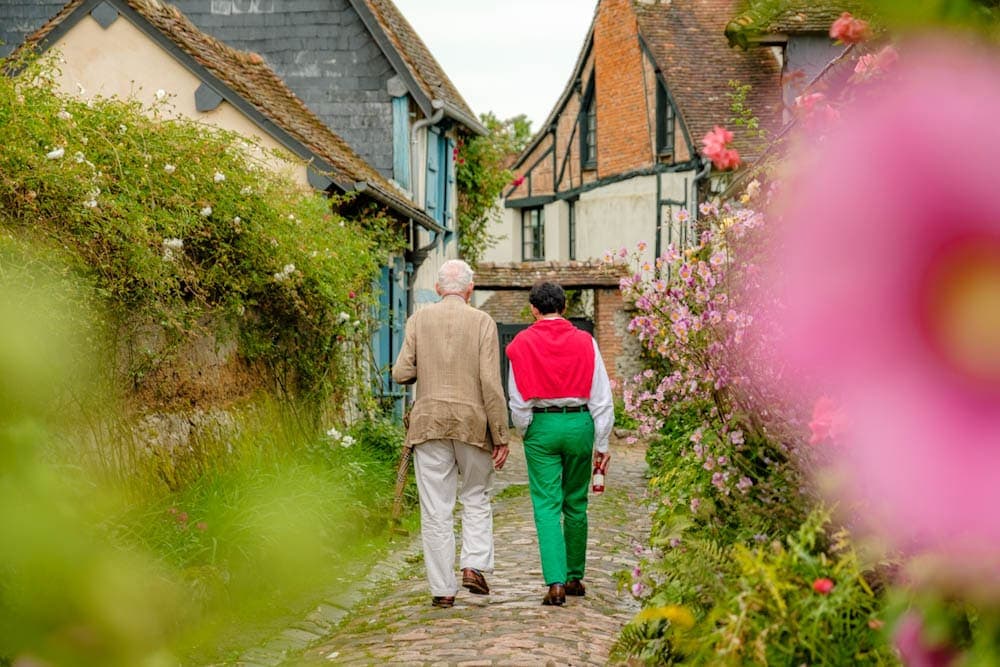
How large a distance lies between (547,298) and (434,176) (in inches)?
534

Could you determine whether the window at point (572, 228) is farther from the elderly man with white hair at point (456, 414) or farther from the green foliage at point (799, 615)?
the green foliage at point (799, 615)

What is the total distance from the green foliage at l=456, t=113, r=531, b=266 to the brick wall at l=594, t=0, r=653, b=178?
14.9ft

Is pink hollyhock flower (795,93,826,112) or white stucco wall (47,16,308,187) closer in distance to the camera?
pink hollyhock flower (795,93,826,112)

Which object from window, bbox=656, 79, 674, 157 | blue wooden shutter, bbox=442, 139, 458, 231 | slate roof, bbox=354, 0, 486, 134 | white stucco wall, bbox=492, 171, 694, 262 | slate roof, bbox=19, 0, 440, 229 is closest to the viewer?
slate roof, bbox=19, 0, 440, 229

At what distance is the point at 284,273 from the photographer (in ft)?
29.9

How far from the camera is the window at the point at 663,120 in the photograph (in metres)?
27.0

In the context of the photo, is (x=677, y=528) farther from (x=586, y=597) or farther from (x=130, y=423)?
(x=130, y=423)

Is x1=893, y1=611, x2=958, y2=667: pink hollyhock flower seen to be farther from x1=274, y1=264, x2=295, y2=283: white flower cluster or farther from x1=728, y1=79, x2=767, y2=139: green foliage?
x1=274, y1=264, x2=295, y2=283: white flower cluster

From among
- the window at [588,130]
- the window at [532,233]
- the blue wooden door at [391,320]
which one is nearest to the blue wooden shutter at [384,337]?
the blue wooden door at [391,320]

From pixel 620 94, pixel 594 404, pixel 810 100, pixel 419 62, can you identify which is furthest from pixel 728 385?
pixel 620 94

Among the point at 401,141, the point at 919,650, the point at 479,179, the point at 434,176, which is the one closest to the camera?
the point at 919,650

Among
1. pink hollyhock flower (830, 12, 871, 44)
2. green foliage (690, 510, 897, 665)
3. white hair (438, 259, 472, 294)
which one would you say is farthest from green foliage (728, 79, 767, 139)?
pink hollyhock flower (830, 12, 871, 44)

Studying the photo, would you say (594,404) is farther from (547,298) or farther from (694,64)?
(694,64)

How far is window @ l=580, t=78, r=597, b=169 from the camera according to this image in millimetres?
29859
